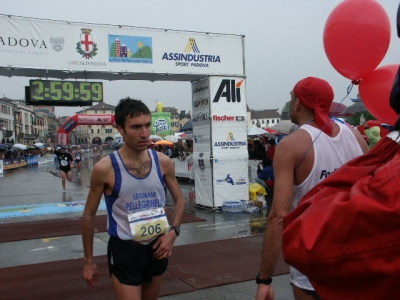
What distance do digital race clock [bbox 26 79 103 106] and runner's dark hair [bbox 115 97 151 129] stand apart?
6258 millimetres

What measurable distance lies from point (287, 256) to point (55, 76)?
8.73 m

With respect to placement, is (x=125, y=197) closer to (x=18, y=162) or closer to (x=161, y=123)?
(x=161, y=123)

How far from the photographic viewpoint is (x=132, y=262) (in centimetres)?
265

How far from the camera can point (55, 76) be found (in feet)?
28.9

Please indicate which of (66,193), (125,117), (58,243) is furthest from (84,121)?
(125,117)

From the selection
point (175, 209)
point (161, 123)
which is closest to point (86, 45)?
point (175, 209)

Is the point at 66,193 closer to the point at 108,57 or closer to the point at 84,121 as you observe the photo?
the point at 84,121

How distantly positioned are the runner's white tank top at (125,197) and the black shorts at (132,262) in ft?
0.22

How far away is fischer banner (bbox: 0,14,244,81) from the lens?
8.16m

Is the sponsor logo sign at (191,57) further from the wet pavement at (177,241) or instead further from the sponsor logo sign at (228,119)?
the wet pavement at (177,241)

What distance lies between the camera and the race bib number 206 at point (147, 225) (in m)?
2.71

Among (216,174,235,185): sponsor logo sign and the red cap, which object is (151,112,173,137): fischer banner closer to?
(216,174,235,185): sponsor logo sign

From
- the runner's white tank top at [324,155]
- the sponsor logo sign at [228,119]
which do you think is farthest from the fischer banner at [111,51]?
the runner's white tank top at [324,155]

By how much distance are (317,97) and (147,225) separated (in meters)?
1.41
